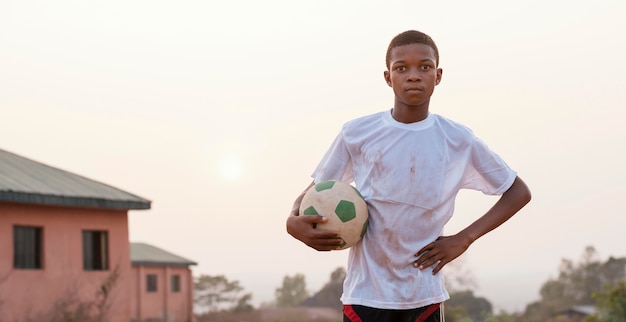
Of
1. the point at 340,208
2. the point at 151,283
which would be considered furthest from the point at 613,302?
the point at 151,283

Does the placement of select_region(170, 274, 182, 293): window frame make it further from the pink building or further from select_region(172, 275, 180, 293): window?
the pink building

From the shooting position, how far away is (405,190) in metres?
4.36

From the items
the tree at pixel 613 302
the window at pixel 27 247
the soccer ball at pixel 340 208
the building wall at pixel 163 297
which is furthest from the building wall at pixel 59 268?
the soccer ball at pixel 340 208

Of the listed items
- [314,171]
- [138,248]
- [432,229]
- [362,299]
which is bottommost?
[362,299]

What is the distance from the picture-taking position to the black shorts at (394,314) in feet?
14.5

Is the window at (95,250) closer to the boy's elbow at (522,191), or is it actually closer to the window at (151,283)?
the window at (151,283)

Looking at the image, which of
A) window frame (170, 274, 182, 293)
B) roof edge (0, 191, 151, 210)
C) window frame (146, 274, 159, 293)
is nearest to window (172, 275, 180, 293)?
window frame (170, 274, 182, 293)

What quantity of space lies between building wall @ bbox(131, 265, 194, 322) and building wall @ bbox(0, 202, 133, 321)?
29.0ft

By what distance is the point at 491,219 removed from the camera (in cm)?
453

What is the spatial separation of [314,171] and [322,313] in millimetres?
29018

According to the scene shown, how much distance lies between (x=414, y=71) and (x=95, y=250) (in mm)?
20115

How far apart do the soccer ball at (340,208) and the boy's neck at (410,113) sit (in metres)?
0.38

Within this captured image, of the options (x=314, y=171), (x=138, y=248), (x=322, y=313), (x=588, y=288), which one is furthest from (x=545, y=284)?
(x=314, y=171)

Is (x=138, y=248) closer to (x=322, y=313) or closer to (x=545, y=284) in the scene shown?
(x=322, y=313)
